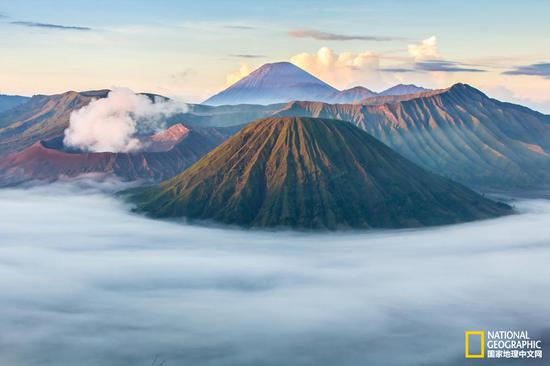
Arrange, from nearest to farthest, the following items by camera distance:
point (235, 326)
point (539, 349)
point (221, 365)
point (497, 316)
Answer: point (221, 365)
point (539, 349)
point (235, 326)
point (497, 316)

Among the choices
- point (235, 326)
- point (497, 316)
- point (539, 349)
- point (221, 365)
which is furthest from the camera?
point (497, 316)

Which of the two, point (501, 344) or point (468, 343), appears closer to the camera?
point (468, 343)

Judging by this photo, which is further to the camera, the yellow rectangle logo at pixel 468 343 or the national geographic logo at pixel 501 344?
the national geographic logo at pixel 501 344

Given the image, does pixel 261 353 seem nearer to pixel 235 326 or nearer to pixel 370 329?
pixel 235 326

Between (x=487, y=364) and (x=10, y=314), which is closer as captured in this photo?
(x=487, y=364)

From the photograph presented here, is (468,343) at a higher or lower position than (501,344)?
higher

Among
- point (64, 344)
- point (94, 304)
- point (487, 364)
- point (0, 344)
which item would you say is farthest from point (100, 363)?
point (487, 364)

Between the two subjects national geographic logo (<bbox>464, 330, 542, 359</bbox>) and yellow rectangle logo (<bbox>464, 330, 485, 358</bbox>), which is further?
national geographic logo (<bbox>464, 330, 542, 359</bbox>)
